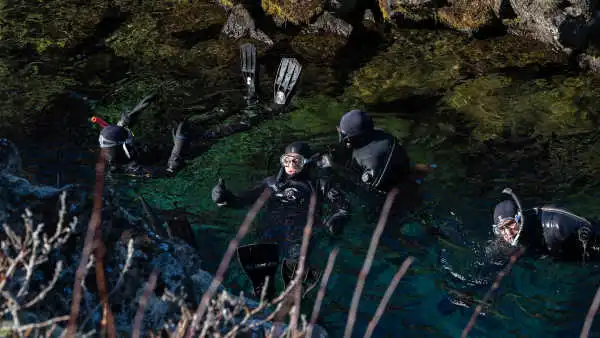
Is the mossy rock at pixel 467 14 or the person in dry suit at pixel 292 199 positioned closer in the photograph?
the person in dry suit at pixel 292 199

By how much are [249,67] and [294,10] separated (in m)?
2.49

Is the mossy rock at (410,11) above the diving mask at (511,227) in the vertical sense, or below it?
above

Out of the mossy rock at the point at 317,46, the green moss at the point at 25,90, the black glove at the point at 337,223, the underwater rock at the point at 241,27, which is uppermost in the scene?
the underwater rock at the point at 241,27

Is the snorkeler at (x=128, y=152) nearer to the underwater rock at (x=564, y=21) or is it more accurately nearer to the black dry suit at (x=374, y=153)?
the black dry suit at (x=374, y=153)

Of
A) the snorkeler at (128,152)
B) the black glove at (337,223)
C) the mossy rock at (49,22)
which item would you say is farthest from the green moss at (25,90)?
the black glove at (337,223)

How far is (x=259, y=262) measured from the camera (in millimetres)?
6637

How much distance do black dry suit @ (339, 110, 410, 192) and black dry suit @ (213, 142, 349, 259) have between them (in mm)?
437

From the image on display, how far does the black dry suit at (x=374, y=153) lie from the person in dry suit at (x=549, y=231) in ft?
4.41

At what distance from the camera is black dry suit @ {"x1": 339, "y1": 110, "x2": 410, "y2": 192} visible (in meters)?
7.47

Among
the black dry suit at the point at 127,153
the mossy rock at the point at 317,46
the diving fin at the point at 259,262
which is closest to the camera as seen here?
the diving fin at the point at 259,262

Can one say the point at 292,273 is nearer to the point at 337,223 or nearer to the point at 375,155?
the point at 337,223

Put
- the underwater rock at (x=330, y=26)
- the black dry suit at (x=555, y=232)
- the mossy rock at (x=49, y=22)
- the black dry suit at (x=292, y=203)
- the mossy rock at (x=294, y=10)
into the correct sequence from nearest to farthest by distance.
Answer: the black dry suit at (x=555, y=232) → the black dry suit at (x=292, y=203) → the underwater rock at (x=330, y=26) → the mossy rock at (x=294, y=10) → the mossy rock at (x=49, y=22)

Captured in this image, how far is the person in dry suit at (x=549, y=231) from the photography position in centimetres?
636

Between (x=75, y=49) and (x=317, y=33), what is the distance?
164 inches
